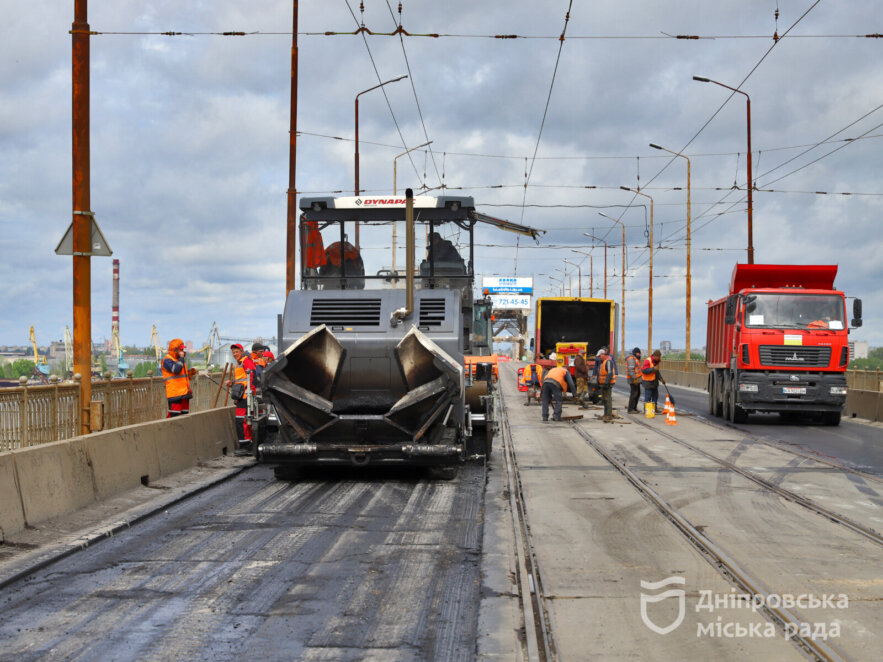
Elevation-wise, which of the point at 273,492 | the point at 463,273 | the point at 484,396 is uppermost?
the point at 463,273

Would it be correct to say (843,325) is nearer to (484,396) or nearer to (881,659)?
(484,396)

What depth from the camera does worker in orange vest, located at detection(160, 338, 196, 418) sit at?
1410 centimetres

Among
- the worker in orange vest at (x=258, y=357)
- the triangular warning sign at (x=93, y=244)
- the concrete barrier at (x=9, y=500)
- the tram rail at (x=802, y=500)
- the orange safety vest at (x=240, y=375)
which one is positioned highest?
the triangular warning sign at (x=93, y=244)

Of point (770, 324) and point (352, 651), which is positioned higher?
point (770, 324)

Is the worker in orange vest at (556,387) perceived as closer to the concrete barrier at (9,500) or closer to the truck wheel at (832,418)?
the truck wheel at (832,418)

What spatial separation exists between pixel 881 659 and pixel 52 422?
11.2 metres

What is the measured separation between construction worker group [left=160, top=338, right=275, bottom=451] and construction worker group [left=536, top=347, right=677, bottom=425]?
8.41m

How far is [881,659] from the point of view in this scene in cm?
499

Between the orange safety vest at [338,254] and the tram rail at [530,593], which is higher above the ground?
the orange safety vest at [338,254]

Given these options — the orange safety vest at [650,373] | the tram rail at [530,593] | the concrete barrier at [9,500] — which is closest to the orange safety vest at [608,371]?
the orange safety vest at [650,373]

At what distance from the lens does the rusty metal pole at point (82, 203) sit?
1110 centimetres

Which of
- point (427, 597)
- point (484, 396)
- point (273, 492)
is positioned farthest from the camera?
point (484, 396)

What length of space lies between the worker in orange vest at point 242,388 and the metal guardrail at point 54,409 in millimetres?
1958

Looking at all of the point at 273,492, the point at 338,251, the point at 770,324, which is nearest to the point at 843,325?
the point at 770,324
